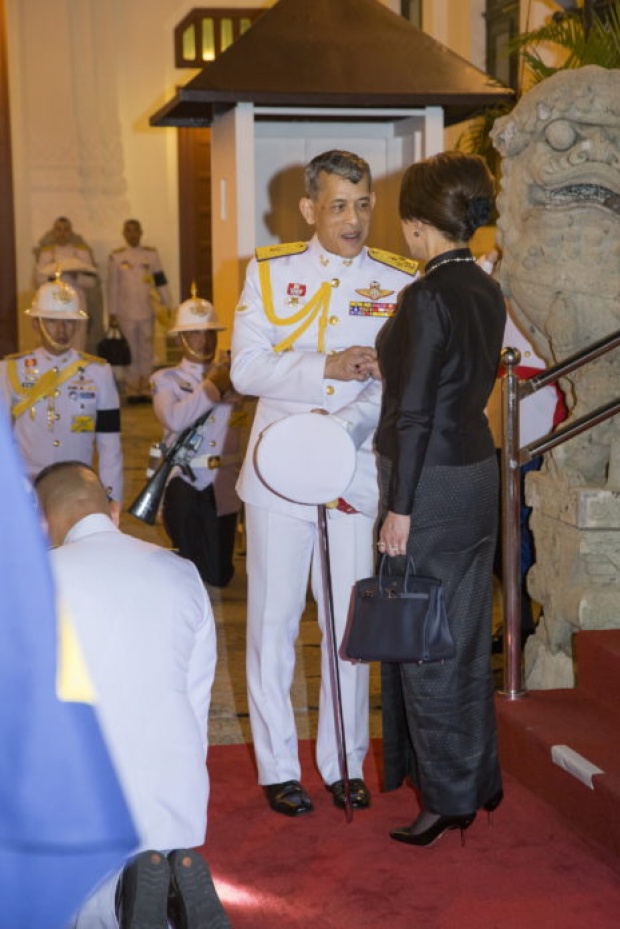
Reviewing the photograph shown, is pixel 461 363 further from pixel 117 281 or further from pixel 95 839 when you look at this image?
pixel 117 281

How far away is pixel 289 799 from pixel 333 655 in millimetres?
406

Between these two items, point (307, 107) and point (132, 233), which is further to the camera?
point (132, 233)

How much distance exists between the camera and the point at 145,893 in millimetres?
2426

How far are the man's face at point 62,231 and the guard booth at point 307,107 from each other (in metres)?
7.44

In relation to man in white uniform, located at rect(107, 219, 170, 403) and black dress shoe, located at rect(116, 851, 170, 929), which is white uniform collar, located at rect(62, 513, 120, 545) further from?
man in white uniform, located at rect(107, 219, 170, 403)

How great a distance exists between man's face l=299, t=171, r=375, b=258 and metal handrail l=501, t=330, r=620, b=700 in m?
0.60

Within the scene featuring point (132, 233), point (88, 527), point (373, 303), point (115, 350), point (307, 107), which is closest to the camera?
point (88, 527)

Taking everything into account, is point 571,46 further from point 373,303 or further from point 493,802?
point 493,802

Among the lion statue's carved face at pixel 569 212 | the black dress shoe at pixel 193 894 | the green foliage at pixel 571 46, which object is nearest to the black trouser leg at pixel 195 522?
the green foliage at pixel 571 46

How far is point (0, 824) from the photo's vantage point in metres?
1.55

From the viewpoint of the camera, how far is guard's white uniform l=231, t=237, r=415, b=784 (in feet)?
12.2

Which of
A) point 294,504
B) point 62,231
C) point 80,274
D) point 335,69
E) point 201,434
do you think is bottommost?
point 201,434

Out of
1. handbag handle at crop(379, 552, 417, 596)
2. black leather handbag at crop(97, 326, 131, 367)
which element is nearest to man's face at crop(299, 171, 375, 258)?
handbag handle at crop(379, 552, 417, 596)

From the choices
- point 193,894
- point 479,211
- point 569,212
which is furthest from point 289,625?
point 569,212
